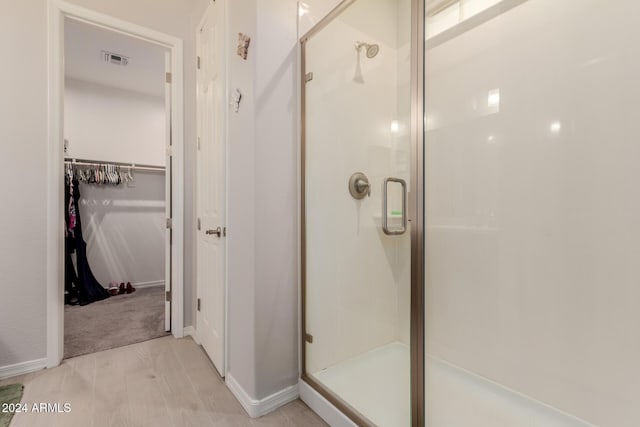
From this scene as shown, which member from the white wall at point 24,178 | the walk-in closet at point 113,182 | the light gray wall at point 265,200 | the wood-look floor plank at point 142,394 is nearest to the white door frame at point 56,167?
the white wall at point 24,178

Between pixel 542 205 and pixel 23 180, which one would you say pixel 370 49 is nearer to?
pixel 542 205

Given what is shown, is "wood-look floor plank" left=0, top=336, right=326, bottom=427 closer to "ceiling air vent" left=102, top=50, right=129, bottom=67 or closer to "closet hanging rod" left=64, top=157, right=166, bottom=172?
"closet hanging rod" left=64, top=157, right=166, bottom=172

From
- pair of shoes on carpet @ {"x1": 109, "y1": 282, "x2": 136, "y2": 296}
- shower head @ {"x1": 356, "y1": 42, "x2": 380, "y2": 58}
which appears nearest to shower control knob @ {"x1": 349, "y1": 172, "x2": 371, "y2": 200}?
shower head @ {"x1": 356, "y1": 42, "x2": 380, "y2": 58}

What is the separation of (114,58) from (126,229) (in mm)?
2079

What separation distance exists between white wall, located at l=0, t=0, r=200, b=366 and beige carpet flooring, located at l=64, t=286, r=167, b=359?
363 mm

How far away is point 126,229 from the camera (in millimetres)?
3912

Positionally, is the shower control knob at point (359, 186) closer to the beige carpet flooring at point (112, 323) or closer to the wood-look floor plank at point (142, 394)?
the wood-look floor plank at point (142, 394)

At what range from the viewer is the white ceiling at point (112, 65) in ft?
9.11

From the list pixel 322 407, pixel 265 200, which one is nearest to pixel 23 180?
pixel 265 200

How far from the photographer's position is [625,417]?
1.36m

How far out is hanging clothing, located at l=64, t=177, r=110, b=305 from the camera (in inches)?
131

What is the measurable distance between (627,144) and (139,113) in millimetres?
4880

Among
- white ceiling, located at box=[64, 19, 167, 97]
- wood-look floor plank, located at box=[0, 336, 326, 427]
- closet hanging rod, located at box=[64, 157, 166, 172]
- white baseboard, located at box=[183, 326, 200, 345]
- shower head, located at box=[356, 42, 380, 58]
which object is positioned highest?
→ white ceiling, located at box=[64, 19, 167, 97]

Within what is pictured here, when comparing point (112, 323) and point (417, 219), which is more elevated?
point (417, 219)
